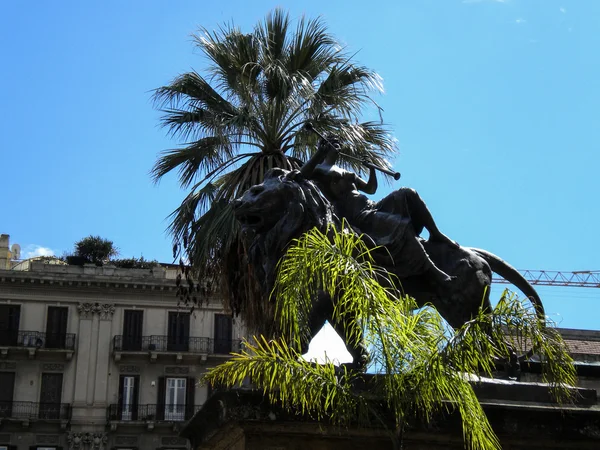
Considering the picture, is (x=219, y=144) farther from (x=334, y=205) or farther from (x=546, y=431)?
(x=546, y=431)

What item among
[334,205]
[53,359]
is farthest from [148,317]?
[334,205]

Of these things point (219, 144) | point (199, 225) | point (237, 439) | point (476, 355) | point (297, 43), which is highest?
point (297, 43)

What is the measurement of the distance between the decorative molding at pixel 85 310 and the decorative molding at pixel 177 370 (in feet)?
15.7

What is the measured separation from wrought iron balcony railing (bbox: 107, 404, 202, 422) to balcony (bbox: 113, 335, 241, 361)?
7.86 feet

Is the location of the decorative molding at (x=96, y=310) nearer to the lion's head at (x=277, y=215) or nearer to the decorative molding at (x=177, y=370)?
the decorative molding at (x=177, y=370)

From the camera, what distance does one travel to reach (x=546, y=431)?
7352 millimetres

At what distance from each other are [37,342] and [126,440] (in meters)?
6.55

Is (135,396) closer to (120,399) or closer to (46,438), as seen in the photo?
(120,399)

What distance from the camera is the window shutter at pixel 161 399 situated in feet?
147

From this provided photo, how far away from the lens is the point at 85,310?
4656 cm

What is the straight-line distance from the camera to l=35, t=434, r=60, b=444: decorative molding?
1740 inches

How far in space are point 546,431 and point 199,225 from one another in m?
9.85

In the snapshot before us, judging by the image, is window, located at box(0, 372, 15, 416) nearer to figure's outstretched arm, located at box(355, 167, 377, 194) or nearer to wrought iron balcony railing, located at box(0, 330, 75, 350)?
wrought iron balcony railing, located at box(0, 330, 75, 350)

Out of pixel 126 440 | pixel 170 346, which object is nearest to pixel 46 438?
pixel 126 440
